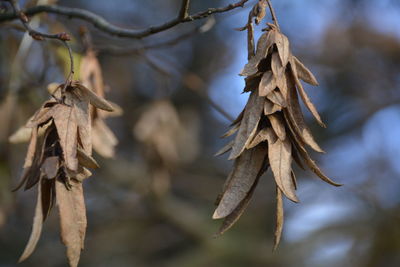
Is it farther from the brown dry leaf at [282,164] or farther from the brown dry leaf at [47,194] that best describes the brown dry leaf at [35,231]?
the brown dry leaf at [282,164]

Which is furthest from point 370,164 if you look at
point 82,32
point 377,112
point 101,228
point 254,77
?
point 254,77

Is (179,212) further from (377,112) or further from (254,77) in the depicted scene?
(254,77)

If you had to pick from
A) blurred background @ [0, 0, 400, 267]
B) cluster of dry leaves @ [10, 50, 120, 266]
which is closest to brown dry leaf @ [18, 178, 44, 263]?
cluster of dry leaves @ [10, 50, 120, 266]

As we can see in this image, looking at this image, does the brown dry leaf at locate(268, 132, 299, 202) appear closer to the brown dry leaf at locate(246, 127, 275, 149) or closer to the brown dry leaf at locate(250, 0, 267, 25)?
the brown dry leaf at locate(246, 127, 275, 149)

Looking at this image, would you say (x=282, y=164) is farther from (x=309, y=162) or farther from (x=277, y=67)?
(x=277, y=67)

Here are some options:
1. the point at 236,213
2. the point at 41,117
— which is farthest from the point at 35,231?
the point at 236,213

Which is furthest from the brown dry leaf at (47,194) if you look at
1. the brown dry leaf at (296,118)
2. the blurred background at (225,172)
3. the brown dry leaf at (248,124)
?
the blurred background at (225,172)
